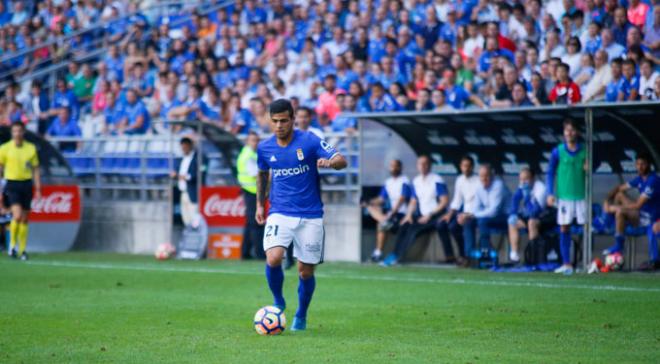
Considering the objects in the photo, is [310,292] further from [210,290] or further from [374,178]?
[374,178]

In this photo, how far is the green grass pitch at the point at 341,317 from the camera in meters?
8.76

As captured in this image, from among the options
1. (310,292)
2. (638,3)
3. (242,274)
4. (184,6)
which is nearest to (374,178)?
(242,274)

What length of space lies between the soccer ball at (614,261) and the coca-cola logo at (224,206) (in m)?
7.21

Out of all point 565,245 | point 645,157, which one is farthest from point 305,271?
point 645,157

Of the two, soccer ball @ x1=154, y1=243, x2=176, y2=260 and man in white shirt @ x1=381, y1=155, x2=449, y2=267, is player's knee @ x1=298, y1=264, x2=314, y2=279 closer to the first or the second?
man in white shirt @ x1=381, y1=155, x2=449, y2=267

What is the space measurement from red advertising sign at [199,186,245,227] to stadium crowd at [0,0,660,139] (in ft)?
4.29

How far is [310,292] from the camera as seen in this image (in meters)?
10.4

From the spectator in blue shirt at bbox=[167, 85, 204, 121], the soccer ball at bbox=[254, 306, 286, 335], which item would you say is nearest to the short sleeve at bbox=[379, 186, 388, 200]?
the spectator in blue shirt at bbox=[167, 85, 204, 121]

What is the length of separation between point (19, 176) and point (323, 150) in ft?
38.1

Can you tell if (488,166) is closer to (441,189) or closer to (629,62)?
(441,189)

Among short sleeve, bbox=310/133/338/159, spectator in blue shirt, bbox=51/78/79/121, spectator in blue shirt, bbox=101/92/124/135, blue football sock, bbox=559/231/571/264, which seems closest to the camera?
short sleeve, bbox=310/133/338/159

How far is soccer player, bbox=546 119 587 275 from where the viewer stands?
17172 millimetres

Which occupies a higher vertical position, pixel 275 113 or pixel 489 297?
pixel 275 113

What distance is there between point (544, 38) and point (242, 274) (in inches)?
275
